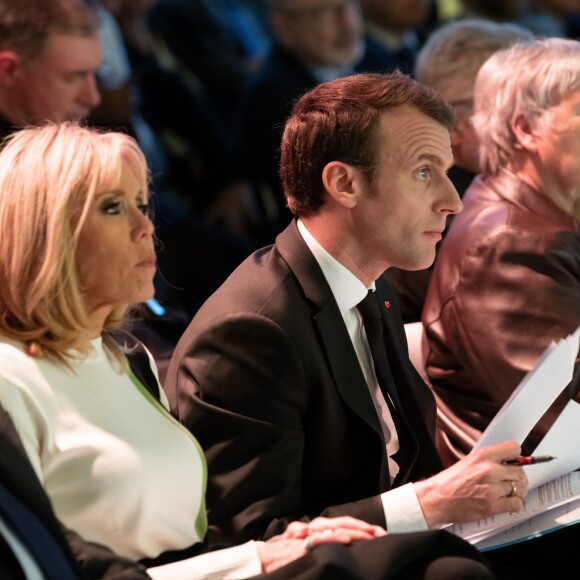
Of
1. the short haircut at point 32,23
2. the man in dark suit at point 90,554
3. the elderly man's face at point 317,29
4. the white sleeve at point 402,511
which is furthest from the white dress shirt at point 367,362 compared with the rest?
the elderly man's face at point 317,29

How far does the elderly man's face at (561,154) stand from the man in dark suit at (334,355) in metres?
0.51

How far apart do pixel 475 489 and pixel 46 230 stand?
1.00 metres

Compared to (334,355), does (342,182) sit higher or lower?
higher

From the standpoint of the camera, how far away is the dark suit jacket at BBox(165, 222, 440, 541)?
2.37m

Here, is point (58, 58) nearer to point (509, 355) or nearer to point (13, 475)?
point (509, 355)

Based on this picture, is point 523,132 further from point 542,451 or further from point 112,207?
point 112,207

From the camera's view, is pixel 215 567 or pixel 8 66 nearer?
pixel 215 567

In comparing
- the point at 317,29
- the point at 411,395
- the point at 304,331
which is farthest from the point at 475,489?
the point at 317,29

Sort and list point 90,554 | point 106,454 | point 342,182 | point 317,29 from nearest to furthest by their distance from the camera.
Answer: point 90,554 → point 106,454 → point 342,182 → point 317,29

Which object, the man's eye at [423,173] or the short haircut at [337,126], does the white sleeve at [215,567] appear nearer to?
the short haircut at [337,126]

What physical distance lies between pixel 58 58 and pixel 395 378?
5.16 ft

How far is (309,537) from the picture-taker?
7.01 ft

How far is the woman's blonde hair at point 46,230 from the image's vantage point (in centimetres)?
205

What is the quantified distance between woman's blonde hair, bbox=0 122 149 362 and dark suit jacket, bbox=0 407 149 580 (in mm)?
210
